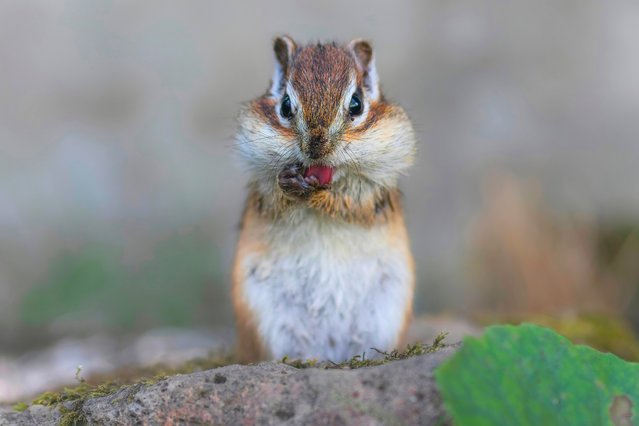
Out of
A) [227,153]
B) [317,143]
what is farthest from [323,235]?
[227,153]

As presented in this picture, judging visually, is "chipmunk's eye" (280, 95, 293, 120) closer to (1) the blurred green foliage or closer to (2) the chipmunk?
(2) the chipmunk

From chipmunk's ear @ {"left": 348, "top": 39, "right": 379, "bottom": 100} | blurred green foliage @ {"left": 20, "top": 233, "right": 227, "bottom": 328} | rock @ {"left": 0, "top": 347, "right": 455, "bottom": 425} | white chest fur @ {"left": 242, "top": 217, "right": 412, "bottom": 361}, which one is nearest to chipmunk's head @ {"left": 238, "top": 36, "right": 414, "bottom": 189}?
chipmunk's ear @ {"left": 348, "top": 39, "right": 379, "bottom": 100}

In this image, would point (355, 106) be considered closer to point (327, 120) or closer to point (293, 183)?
point (327, 120)

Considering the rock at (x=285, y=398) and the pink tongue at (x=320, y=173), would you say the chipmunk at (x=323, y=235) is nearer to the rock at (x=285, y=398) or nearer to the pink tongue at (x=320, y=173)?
the pink tongue at (x=320, y=173)

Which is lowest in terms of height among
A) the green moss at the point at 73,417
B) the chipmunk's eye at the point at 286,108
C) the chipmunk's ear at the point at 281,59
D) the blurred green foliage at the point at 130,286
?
the blurred green foliage at the point at 130,286

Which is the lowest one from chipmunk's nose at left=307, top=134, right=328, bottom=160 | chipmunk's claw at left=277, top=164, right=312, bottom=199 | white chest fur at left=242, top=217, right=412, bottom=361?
white chest fur at left=242, top=217, right=412, bottom=361

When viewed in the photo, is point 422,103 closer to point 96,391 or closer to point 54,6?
point 54,6

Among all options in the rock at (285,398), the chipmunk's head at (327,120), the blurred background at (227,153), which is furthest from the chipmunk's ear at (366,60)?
the blurred background at (227,153)
